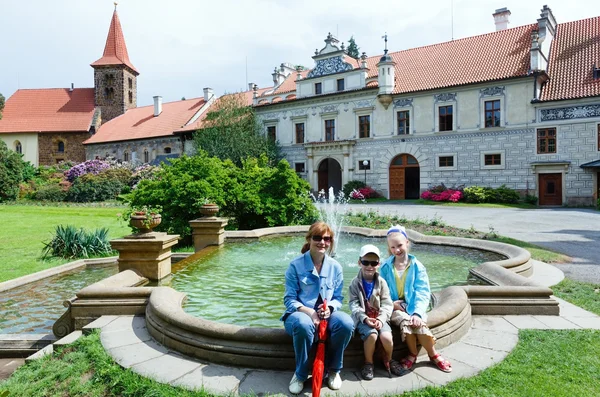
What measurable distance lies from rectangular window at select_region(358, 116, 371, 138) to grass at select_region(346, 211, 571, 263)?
53.1 ft

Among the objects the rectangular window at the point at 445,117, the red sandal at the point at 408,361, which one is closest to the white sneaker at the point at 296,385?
the red sandal at the point at 408,361

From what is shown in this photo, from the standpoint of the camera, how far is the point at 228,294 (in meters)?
6.48

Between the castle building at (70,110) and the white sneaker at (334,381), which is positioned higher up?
the castle building at (70,110)

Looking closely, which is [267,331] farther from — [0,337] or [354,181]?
[354,181]

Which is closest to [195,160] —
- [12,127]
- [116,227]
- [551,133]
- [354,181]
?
[116,227]

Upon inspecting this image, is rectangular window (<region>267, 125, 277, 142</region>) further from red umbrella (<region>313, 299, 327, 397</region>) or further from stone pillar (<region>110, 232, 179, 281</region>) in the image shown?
red umbrella (<region>313, 299, 327, 397</region>)

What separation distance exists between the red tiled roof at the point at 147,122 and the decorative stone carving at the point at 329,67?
16413 mm

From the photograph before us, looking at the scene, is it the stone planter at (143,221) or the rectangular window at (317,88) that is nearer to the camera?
the stone planter at (143,221)

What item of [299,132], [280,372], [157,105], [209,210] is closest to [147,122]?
[157,105]

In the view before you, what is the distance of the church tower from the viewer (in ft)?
174

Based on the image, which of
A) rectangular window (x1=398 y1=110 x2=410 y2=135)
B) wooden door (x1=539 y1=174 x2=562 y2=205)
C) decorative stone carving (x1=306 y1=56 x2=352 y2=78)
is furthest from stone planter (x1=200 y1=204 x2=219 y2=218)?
decorative stone carving (x1=306 y1=56 x2=352 y2=78)

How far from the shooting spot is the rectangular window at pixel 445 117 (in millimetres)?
29808

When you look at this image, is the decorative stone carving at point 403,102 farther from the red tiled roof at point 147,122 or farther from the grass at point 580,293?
the grass at point 580,293

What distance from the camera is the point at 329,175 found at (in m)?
39.3
